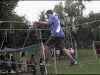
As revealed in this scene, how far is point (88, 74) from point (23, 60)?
3.31 meters

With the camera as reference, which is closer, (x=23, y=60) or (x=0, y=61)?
(x=0, y=61)

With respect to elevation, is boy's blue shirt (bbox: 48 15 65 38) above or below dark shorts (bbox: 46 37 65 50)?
above

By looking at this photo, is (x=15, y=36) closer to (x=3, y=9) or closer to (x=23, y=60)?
(x=3, y=9)

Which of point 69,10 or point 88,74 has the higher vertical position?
point 69,10

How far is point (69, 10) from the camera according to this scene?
79.1 ft

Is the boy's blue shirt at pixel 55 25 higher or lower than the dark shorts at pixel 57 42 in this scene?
higher

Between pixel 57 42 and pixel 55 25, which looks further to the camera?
pixel 57 42

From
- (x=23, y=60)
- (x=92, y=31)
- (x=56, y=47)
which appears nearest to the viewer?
(x=56, y=47)

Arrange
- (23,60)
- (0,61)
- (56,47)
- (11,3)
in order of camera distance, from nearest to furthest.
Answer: (56,47)
(0,61)
(23,60)
(11,3)

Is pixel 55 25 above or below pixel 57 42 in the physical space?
above

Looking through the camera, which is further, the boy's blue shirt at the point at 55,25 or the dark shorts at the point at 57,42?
the dark shorts at the point at 57,42

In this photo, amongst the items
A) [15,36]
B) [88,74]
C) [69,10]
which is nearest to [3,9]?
[15,36]

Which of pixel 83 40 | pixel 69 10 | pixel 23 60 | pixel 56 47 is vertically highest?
pixel 69 10

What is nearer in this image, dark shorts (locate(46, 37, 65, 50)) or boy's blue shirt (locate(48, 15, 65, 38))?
boy's blue shirt (locate(48, 15, 65, 38))
